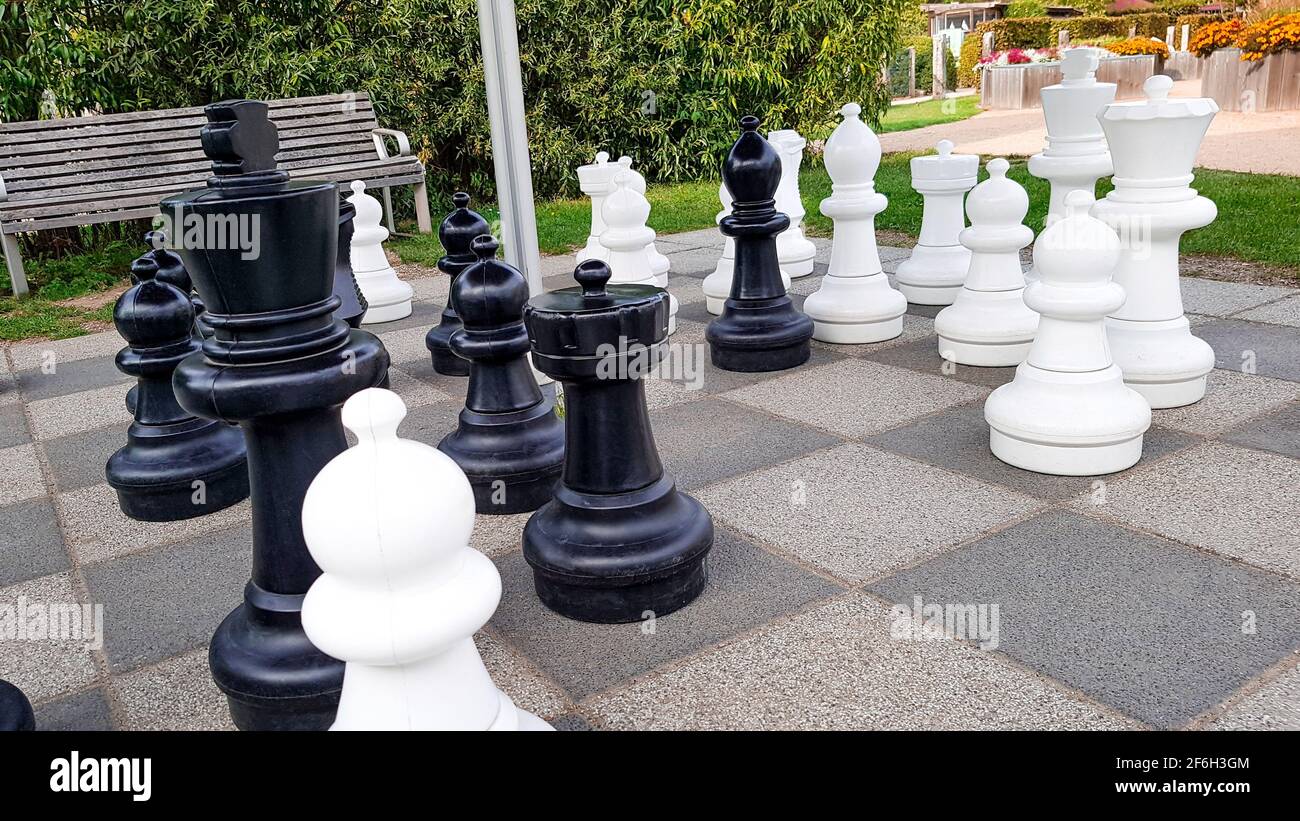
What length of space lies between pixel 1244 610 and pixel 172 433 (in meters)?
2.79

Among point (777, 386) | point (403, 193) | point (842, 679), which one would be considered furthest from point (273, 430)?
point (403, 193)

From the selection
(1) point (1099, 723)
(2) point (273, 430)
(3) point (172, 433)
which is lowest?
(1) point (1099, 723)

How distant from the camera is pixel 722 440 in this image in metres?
3.34

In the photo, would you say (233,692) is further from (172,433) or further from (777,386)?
(777,386)

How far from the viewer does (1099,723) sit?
5.86ft

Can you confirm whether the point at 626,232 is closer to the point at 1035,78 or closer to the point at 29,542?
the point at 29,542

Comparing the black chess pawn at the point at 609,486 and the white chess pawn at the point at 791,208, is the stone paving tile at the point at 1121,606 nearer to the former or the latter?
the black chess pawn at the point at 609,486

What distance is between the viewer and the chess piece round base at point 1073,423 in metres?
2.80

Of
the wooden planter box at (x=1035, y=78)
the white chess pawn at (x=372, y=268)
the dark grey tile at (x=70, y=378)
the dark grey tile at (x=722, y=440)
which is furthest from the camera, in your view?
the wooden planter box at (x=1035, y=78)

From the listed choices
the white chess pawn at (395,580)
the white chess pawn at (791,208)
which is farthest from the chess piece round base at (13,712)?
the white chess pawn at (791,208)

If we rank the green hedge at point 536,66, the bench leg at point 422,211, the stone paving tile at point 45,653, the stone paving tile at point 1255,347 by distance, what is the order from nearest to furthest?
the stone paving tile at point 45,653 → the stone paving tile at point 1255,347 → the green hedge at point 536,66 → the bench leg at point 422,211

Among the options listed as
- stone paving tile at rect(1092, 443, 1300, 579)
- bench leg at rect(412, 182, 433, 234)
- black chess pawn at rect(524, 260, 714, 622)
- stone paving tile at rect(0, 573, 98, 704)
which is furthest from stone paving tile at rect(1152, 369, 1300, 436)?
bench leg at rect(412, 182, 433, 234)

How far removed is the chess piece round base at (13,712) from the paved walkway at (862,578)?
188 millimetres

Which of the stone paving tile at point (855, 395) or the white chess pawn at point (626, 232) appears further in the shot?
the white chess pawn at point (626, 232)
